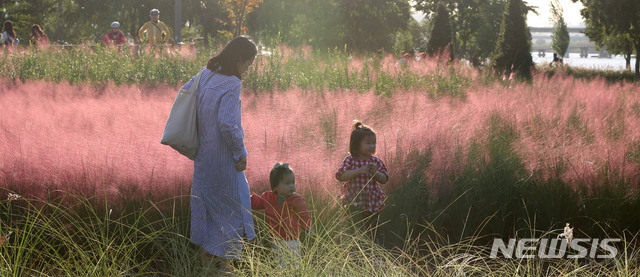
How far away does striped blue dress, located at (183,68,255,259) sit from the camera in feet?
14.5

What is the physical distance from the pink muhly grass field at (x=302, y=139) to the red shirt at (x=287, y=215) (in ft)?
1.88

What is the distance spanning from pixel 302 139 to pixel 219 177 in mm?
1919

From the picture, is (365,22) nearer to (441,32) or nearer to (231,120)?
(441,32)

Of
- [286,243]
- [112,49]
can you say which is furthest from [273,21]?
[286,243]

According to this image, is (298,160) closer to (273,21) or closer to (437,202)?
(437,202)

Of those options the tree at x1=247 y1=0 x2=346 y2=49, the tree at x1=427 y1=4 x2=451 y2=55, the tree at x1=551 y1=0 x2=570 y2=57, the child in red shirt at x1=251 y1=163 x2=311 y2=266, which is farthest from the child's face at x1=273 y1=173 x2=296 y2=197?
the tree at x1=551 y1=0 x2=570 y2=57

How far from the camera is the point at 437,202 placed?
5.47 m

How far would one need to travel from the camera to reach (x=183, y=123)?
177 inches

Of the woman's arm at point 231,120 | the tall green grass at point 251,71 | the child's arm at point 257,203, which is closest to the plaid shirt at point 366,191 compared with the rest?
the child's arm at point 257,203

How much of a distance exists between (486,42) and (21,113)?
40679mm

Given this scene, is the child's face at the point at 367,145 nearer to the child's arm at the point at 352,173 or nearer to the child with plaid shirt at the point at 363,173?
the child with plaid shirt at the point at 363,173

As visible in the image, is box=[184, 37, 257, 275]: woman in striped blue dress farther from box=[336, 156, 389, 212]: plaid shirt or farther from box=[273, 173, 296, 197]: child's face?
box=[336, 156, 389, 212]: plaid shirt

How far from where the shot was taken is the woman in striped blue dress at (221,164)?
14.5 ft

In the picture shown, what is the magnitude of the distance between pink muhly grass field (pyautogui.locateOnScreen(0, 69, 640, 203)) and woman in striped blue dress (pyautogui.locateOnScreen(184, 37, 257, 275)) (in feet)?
1.09
